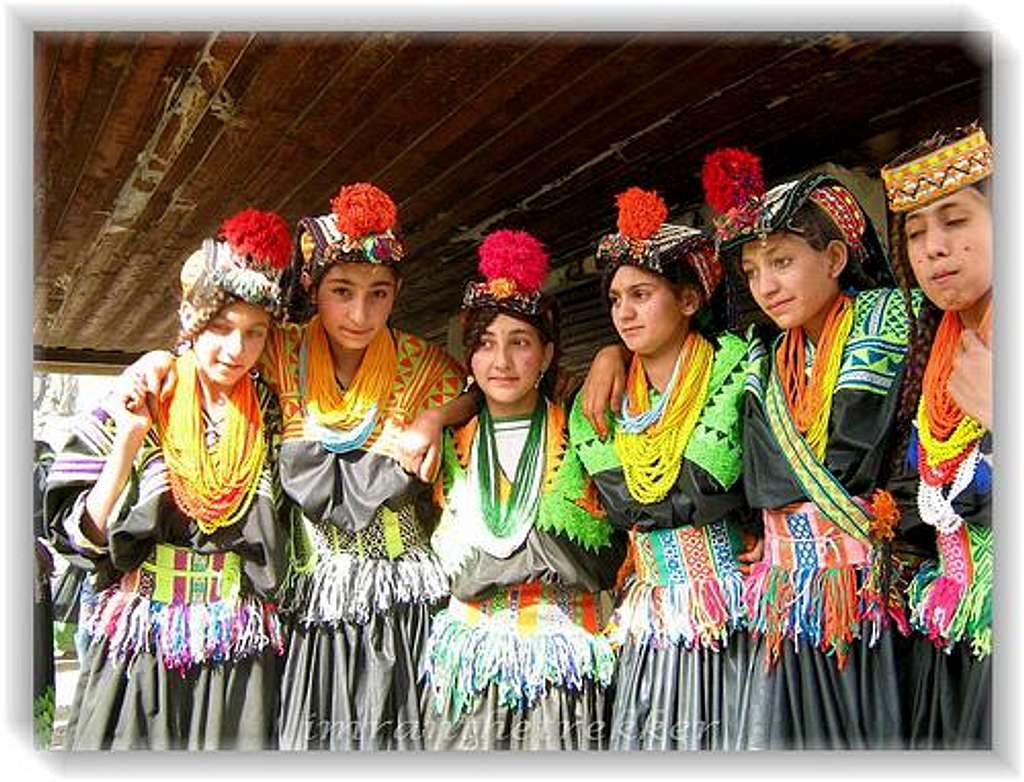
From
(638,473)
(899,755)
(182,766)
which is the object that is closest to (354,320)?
(638,473)

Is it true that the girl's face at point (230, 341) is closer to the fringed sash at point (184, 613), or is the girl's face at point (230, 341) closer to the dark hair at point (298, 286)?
the dark hair at point (298, 286)

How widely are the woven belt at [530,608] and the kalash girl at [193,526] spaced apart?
53cm

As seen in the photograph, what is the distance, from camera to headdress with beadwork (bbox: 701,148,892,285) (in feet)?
8.56

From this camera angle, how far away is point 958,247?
242cm

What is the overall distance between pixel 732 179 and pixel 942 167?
50 cm

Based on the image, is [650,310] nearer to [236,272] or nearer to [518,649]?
[518,649]

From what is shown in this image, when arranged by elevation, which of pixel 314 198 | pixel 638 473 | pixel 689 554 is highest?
pixel 314 198

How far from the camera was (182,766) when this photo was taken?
282 centimetres

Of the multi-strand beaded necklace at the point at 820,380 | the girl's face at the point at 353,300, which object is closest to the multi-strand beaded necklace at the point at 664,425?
the multi-strand beaded necklace at the point at 820,380

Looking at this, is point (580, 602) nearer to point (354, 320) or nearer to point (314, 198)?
point (354, 320)

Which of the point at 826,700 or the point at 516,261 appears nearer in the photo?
the point at 826,700

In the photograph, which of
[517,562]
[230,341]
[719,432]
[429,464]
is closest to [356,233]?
[230,341]

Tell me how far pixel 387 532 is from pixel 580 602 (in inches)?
21.3

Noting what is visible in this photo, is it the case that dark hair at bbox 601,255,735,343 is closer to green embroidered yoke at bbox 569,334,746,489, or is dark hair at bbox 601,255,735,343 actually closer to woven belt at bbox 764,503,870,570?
green embroidered yoke at bbox 569,334,746,489
